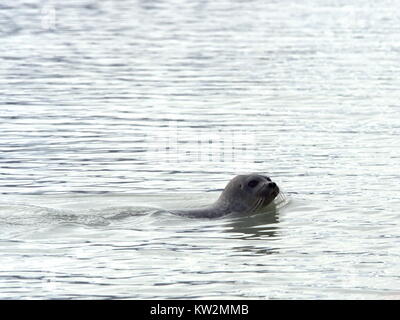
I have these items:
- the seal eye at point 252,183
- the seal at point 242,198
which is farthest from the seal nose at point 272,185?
the seal eye at point 252,183

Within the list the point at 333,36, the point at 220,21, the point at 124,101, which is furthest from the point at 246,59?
the point at 220,21

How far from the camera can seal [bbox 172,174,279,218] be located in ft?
49.6

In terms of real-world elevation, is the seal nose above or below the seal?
above

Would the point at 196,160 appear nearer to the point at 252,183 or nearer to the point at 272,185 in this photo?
the point at 252,183

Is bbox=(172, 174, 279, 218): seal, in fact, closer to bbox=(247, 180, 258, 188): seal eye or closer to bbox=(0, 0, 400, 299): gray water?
bbox=(247, 180, 258, 188): seal eye

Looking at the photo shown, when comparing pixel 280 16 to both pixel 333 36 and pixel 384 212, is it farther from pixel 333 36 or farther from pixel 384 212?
pixel 384 212

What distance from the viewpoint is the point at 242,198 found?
15359 millimetres

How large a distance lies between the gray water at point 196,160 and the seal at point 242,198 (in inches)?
7.3

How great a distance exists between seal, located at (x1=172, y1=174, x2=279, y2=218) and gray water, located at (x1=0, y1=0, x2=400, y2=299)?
19 centimetres

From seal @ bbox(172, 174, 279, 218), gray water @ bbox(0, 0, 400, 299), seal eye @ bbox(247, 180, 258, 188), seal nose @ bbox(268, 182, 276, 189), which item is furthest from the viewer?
seal eye @ bbox(247, 180, 258, 188)

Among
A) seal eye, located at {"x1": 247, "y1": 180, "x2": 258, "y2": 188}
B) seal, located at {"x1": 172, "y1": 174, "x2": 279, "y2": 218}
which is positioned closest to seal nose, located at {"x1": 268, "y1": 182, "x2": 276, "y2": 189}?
seal, located at {"x1": 172, "y1": 174, "x2": 279, "y2": 218}

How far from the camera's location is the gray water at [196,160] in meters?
12.4

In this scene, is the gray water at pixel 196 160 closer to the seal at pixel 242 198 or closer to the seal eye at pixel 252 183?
the seal at pixel 242 198

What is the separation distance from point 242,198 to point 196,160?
11.9 ft
